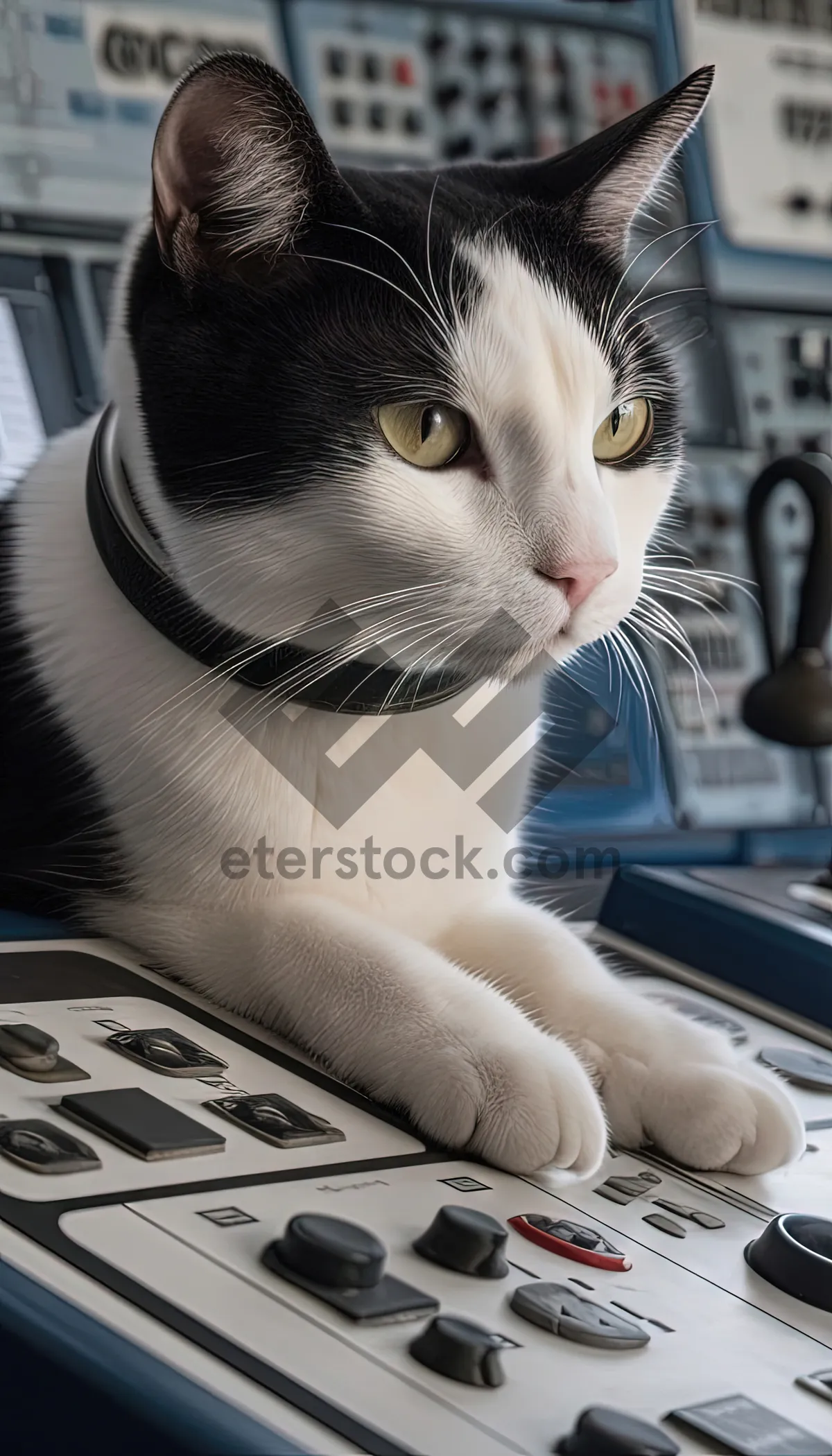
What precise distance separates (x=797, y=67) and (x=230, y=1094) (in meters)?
1.38

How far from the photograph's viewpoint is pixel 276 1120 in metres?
0.66

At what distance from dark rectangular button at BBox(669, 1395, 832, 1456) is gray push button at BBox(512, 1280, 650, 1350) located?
40 mm

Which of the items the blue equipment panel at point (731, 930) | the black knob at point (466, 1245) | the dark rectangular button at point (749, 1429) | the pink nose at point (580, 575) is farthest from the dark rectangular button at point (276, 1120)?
the blue equipment panel at point (731, 930)

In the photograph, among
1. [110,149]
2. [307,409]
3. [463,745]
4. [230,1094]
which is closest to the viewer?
[230,1094]

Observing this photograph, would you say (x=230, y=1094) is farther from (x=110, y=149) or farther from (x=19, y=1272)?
(x=110, y=149)

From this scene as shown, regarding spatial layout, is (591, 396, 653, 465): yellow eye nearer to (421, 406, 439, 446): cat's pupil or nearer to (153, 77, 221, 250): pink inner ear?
(421, 406, 439, 446): cat's pupil

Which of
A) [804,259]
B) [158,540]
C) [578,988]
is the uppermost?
[804,259]

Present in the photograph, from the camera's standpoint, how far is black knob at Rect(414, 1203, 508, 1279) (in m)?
0.55

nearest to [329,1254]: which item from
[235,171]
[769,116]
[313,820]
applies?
[313,820]

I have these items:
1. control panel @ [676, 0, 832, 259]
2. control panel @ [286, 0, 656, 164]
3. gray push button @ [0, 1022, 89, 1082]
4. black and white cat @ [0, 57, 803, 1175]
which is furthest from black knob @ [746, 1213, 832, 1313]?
control panel @ [676, 0, 832, 259]

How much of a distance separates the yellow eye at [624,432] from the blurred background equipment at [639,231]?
0.40 ft

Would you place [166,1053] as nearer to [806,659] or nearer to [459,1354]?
[459,1354]

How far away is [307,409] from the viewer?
836mm

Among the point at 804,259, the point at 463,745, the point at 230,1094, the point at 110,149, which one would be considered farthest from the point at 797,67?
the point at 230,1094
